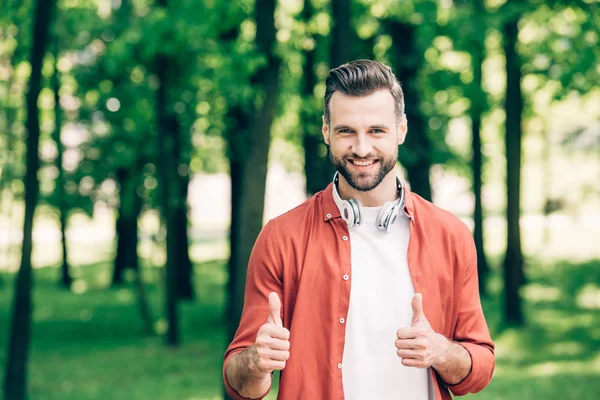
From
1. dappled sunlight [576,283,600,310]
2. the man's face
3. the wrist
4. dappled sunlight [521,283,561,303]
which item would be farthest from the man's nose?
dappled sunlight [521,283,561,303]

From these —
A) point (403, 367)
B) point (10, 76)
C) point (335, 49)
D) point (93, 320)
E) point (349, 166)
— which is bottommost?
point (93, 320)

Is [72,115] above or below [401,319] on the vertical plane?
above

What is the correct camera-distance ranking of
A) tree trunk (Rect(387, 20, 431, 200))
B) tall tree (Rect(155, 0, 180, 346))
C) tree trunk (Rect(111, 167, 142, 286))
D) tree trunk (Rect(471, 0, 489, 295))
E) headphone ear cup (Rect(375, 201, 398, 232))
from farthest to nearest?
1. tree trunk (Rect(111, 167, 142, 286))
2. tree trunk (Rect(471, 0, 489, 295))
3. tall tree (Rect(155, 0, 180, 346))
4. tree trunk (Rect(387, 20, 431, 200))
5. headphone ear cup (Rect(375, 201, 398, 232))

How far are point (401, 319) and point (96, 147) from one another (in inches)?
741

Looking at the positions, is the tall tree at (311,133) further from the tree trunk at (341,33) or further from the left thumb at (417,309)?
the left thumb at (417,309)

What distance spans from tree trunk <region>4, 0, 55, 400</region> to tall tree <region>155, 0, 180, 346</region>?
10.0ft

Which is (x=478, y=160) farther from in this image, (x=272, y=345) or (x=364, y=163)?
(x=272, y=345)

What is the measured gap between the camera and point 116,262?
30.7 metres

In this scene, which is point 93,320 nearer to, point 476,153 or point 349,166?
point 476,153

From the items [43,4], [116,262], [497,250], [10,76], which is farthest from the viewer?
[497,250]

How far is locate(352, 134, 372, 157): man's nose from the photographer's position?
3.02 meters

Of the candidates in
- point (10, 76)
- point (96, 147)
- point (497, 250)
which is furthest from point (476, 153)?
point (497, 250)

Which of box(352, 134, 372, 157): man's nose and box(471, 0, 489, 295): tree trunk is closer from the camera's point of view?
box(352, 134, 372, 157): man's nose

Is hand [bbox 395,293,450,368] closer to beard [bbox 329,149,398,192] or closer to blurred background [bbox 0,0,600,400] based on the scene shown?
beard [bbox 329,149,398,192]
